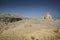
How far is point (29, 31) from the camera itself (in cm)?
952

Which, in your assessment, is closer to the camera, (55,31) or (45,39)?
(45,39)

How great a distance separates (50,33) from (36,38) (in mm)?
1419

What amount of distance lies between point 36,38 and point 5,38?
252 centimetres

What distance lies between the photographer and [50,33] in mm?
9219

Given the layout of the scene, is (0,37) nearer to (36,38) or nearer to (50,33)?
(36,38)

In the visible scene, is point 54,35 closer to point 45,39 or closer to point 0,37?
point 45,39

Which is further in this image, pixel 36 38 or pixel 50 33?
pixel 50 33

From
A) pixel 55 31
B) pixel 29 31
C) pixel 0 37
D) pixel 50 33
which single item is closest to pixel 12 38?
pixel 0 37

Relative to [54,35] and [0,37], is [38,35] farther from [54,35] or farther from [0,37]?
[0,37]

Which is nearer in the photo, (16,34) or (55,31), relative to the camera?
(16,34)

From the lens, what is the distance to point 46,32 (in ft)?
30.7

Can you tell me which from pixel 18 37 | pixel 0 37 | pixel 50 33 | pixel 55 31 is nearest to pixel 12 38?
pixel 18 37

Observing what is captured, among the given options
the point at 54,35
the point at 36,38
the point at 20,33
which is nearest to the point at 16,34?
the point at 20,33

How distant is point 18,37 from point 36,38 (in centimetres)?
146
